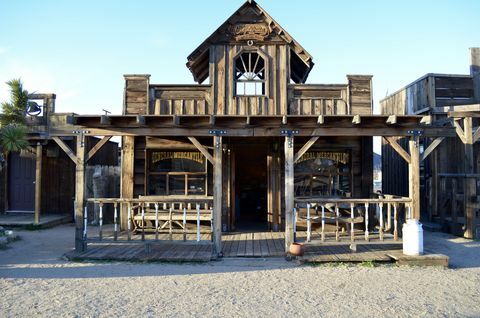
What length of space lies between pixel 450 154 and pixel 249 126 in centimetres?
855

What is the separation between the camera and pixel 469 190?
10.4 metres

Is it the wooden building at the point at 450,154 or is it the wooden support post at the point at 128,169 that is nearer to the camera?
the wooden support post at the point at 128,169

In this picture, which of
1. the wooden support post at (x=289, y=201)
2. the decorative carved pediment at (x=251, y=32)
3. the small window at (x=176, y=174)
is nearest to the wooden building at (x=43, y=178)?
the small window at (x=176, y=174)

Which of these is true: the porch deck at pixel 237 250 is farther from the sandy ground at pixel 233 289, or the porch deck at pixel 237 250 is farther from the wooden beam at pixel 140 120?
the wooden beam at pixel 140 120

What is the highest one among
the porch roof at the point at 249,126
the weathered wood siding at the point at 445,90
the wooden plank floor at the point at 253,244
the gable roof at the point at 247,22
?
the gable roof at the point at 247,22

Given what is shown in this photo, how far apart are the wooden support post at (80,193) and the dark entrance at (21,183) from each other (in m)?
7.59

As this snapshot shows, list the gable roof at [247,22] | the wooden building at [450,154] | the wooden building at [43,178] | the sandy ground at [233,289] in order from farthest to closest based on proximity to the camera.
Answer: the wooden building at [43,178], the wooden building at [450,154], the gable roof at [247,22], the sandy ground at [233,289]

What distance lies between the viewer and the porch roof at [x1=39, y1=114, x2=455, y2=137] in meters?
8.02

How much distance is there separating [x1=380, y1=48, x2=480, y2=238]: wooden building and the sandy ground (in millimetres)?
3160

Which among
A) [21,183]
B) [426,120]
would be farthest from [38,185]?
[426,120]

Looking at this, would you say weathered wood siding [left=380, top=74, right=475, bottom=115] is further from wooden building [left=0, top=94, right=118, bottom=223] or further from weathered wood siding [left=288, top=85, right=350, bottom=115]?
wooden building [left=0, top=94, right=118, bottom=223]

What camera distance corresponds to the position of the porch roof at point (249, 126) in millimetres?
8016

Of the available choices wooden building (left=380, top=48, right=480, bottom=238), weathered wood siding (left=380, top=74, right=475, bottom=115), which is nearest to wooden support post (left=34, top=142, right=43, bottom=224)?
wooden building (left=380, top=48, right=480, bottom=238)

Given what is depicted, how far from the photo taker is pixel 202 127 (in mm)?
8133
